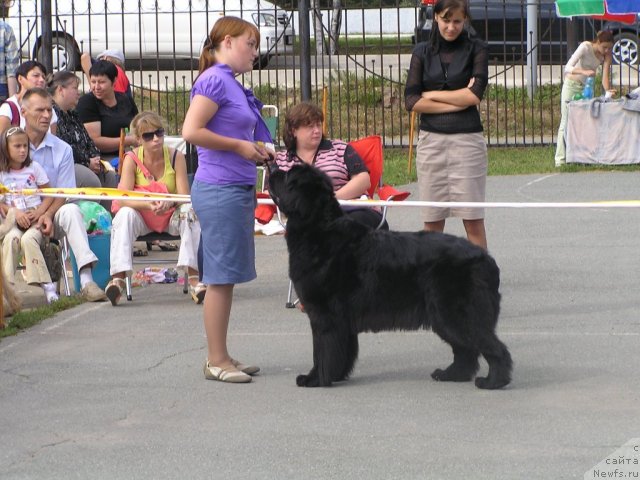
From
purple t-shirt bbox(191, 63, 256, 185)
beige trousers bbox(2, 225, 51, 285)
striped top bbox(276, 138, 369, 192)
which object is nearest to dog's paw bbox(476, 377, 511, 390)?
purple t-shirt bbox(191, 63, 256, 185)

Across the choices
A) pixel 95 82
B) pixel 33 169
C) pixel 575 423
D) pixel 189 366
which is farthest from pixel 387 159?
pixel 575 423

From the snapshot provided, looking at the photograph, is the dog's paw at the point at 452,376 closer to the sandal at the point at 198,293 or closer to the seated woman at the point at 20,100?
the sandal at the point at 198,293

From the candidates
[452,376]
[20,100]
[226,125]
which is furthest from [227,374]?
[20,100]

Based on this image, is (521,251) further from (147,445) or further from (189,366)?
(147,445)

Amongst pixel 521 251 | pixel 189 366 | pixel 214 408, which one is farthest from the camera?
pixel 521 251

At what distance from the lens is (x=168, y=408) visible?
18.7ft

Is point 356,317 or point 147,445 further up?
point 356,317

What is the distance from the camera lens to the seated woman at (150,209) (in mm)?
8367

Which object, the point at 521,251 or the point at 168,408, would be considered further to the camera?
the point at 521,251

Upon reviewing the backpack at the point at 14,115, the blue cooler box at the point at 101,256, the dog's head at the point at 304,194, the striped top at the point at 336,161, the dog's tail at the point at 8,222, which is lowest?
the blue cooler box at the point at 101,256

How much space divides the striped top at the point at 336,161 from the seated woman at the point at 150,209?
1159 millimetres

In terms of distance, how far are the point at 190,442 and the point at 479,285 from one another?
5.37ft

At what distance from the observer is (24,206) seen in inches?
333

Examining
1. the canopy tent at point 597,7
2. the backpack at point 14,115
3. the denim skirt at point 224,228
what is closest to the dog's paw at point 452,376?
the denim skirt at point 224,228
